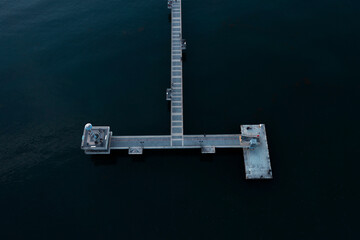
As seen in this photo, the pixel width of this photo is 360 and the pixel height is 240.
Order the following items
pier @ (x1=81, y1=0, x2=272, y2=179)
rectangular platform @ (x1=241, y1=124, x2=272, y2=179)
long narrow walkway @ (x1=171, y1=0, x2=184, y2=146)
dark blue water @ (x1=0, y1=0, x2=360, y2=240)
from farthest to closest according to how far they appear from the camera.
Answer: long narrow walkway @ (x1=171, y1=0, x2=184, y2=146) → pier @ (x1=81, y1=0, x2=272, y2=179) → rectangular platform @ (x1=241, y1=124, x2=272, y2=179) → dark blue water @ (x1=0, y1=0, x2=360, y2=240)

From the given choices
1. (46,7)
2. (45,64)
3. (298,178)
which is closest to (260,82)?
(298,178)

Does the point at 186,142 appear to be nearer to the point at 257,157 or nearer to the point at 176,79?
the point at 257,157

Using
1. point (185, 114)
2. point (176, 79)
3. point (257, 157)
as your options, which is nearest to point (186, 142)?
point (185, 114)

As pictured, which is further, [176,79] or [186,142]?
[176,79]

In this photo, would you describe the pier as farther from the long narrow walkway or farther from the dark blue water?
the dark blue water

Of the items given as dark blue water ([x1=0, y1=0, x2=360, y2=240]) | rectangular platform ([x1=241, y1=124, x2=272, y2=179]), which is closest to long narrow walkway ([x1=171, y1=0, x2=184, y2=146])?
dark blue water ([x1=0, y1=0, x2=360, y2=240])

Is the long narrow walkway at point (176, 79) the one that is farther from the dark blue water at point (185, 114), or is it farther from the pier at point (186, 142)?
the dark blue water at point (185, 114)

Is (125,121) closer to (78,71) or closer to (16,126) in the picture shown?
(78,71)
